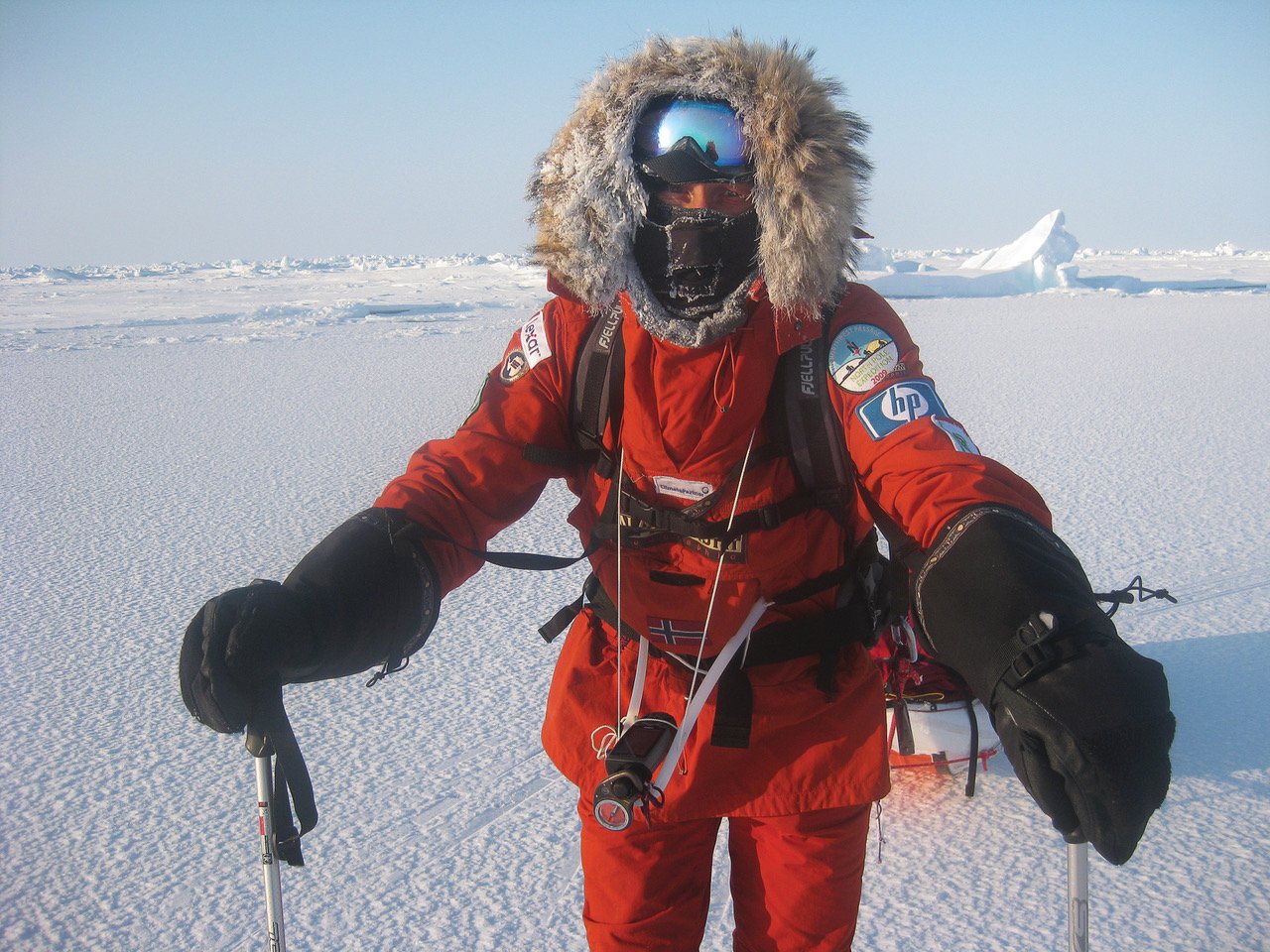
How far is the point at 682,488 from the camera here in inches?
51.6

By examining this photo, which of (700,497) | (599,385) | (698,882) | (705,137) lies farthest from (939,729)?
(705,137)

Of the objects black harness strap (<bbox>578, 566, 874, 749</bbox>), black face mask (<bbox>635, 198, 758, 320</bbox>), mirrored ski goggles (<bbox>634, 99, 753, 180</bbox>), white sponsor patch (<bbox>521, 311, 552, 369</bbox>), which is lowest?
black harness strap (<bbox>578, 566, 874, 749</bbox>)

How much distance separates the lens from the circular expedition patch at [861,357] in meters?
1.22

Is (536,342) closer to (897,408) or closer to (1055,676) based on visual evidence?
(897,408)

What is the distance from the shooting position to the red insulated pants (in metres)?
1.33

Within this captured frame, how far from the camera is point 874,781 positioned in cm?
132

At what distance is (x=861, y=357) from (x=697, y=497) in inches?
11.9

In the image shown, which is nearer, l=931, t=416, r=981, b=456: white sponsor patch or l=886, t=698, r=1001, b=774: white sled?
l=931, t=416, r=981, b=456: white sponsor patch

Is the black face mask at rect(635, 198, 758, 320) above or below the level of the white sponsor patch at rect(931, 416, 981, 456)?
above

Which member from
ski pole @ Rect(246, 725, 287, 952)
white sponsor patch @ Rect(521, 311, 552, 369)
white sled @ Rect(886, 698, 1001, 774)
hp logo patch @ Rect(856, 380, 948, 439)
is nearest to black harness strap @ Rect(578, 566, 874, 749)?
hp logo patch @ Rect(856, 380, 948, 439)

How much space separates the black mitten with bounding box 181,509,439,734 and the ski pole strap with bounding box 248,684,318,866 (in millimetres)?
22

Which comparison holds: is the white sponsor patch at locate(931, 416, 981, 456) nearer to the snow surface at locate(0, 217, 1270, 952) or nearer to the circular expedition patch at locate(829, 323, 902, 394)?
the circular expedition patch at locate(829, 323, 902, 394)

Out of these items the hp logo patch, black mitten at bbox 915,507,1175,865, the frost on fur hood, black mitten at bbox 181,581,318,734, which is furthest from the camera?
the frost on fur hood

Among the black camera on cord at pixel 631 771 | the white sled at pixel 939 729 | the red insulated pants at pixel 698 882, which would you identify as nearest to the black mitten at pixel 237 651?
the black camera on cord at pixel 631 771
